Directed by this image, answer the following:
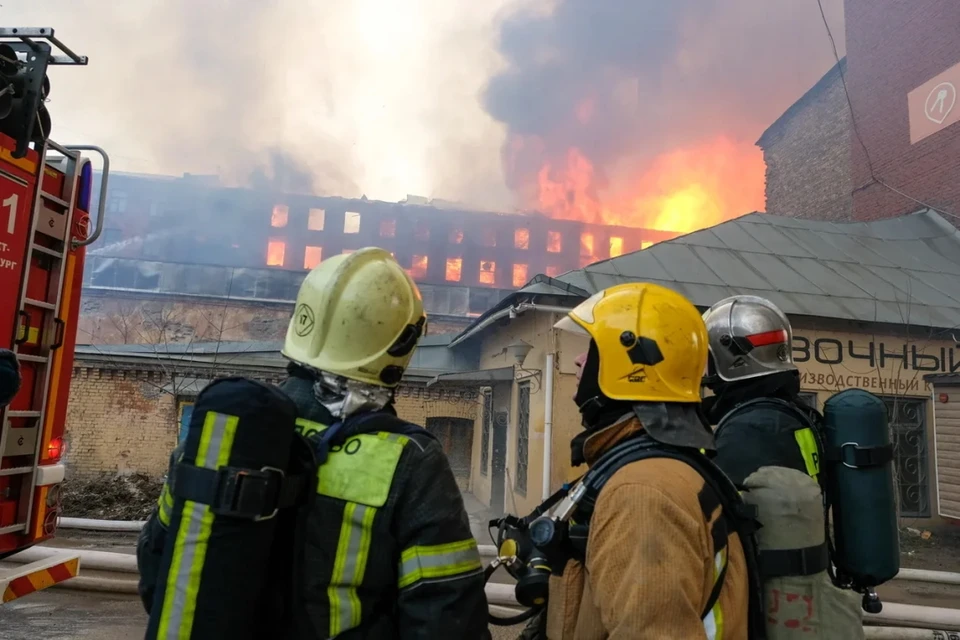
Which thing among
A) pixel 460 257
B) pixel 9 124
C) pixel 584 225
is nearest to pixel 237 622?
pixel 9 124

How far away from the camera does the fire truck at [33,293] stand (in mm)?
3316

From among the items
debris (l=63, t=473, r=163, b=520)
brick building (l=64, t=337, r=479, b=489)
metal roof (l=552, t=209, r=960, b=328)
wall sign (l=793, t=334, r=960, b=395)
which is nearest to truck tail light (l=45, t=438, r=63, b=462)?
debris (l=63, t=473, r=163, b=520)

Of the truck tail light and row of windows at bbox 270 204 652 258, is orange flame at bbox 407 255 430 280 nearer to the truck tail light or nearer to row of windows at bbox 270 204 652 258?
row of windows at bbox 270 204 652 258

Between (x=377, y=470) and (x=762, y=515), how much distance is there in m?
1.24

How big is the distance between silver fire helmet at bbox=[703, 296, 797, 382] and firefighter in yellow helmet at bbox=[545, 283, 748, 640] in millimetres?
982

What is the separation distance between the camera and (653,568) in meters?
1.29

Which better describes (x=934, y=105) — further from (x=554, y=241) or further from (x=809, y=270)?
(x=554, y=241)

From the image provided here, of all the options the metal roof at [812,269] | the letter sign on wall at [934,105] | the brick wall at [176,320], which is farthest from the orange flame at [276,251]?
the letter sign on wall at [934,105]

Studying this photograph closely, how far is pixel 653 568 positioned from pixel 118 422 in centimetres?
1252

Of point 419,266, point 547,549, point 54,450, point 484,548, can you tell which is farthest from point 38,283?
point 419,266

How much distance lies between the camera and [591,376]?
1.82 metres

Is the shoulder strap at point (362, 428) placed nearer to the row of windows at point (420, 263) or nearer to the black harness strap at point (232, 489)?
the black harness strap at point (232, 489)

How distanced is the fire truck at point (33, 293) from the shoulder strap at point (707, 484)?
327 centimetres

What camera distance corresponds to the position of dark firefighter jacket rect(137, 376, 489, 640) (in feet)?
4.33
